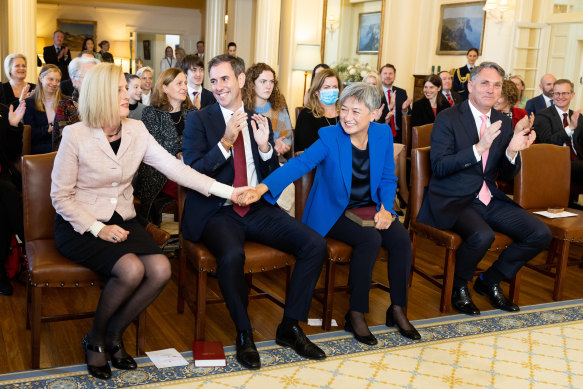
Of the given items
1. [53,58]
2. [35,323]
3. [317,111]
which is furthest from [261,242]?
[53,58]

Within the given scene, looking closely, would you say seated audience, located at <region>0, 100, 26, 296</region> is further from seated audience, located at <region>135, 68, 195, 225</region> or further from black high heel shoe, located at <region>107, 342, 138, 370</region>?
black high heel shoe, located at <region>107, 342, 138, 370</region>

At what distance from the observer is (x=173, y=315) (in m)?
3.81

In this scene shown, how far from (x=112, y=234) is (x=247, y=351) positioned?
895mm

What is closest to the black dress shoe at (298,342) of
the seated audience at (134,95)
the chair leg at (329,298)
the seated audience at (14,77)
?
the chair leg at (329,298)

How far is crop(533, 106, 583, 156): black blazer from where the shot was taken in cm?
621

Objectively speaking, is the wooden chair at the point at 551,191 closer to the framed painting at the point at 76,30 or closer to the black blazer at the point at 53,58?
the black blazer at the point at 53,58

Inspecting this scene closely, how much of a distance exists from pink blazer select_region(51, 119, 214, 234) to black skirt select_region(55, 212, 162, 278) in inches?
2.3

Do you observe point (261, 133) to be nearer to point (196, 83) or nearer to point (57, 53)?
point (196, 83)

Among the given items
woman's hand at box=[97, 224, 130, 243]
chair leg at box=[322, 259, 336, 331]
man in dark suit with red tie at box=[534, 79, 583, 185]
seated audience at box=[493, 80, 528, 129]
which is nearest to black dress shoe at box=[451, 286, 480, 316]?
chair leg at box=[322, 259, 336, 331]

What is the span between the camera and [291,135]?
196 inches

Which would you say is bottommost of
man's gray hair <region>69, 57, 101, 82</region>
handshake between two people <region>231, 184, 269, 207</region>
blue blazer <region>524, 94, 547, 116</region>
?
handshake between two people <region>231, 184, 269, 207</region>

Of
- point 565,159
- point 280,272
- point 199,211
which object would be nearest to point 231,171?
point 199,211

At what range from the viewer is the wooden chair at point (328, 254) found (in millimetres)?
3617

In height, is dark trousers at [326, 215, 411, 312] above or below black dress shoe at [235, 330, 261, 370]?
above
